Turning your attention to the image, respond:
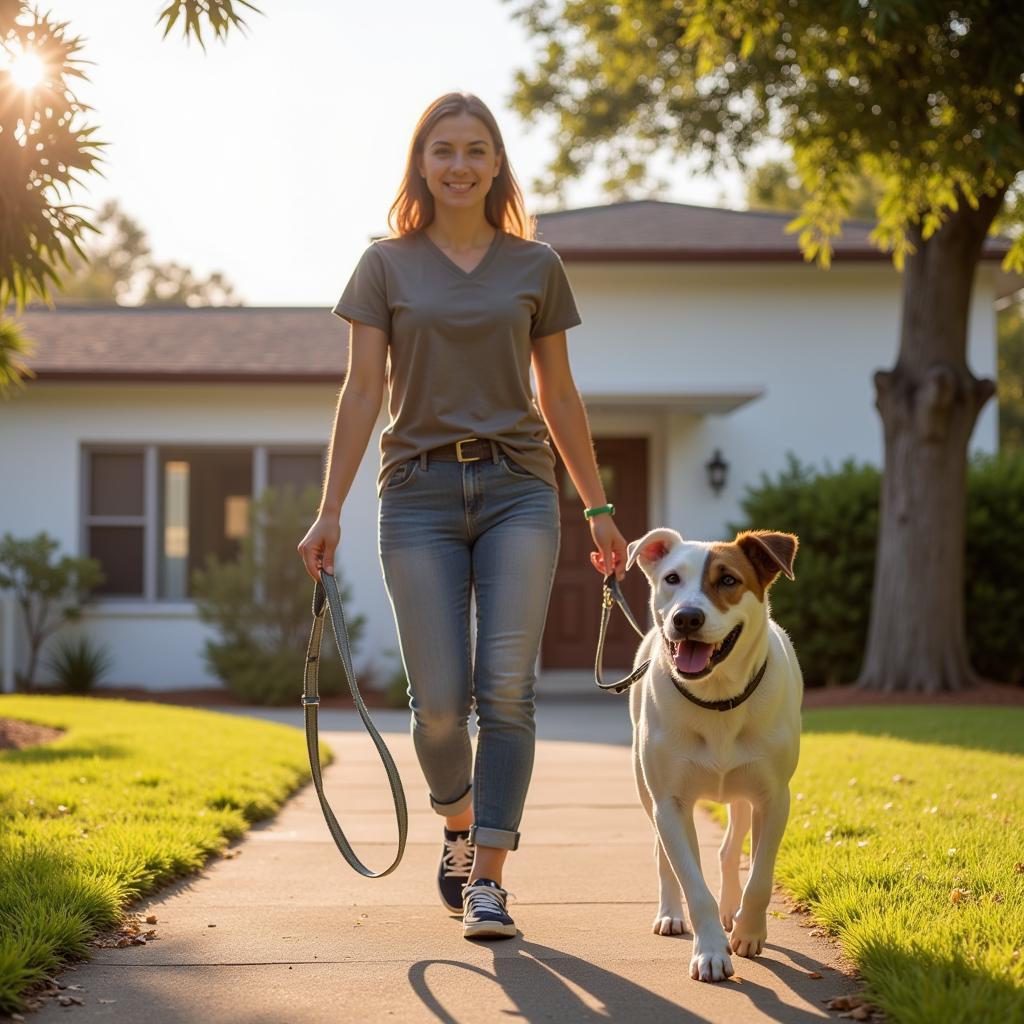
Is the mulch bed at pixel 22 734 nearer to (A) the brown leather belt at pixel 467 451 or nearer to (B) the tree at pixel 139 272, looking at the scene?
(A) the brown leather belt at pixel 467 451

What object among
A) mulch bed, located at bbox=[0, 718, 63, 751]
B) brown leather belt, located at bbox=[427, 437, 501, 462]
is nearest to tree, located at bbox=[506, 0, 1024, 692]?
brown leather belt, located at bbox=[427, 437, 501, 462]

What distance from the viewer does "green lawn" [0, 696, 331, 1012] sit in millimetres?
4102

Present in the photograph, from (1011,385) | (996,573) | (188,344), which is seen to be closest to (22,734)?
(188,344)

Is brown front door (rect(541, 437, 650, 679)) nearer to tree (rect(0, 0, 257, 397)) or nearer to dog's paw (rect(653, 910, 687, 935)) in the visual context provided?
tree (rect(0, 0, 257, 397))

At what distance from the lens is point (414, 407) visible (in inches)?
178

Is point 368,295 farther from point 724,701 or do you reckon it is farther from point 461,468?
point 724,701

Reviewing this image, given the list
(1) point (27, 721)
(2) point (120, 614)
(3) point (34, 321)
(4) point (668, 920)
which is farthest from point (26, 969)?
(3) point (34, 321)

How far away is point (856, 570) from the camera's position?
46.7 feet

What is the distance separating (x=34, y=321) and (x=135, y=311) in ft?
5.09

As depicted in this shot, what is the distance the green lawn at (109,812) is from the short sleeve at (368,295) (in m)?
1.98

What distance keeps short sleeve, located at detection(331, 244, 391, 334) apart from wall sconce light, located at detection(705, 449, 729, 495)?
11.4 metres

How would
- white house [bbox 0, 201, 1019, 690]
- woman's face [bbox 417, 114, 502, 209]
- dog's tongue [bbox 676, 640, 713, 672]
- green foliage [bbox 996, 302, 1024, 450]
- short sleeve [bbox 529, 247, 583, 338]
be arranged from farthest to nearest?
green foliage [bbox 996, 302, 1024, 450] < white house [bbox 0, 201, 1019, 690] < short sleeve [bbox 529, 247, 583, 338] < woman's face [bbox 417, 114, 502, 209] < dog's tongue [bbox 676, 640, 713, 672]

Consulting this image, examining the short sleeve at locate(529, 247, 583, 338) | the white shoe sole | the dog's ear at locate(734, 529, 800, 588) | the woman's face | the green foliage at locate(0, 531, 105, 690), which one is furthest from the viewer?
the green foliage at locate(0, 531, 105, 690)

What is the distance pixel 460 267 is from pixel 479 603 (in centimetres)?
107
